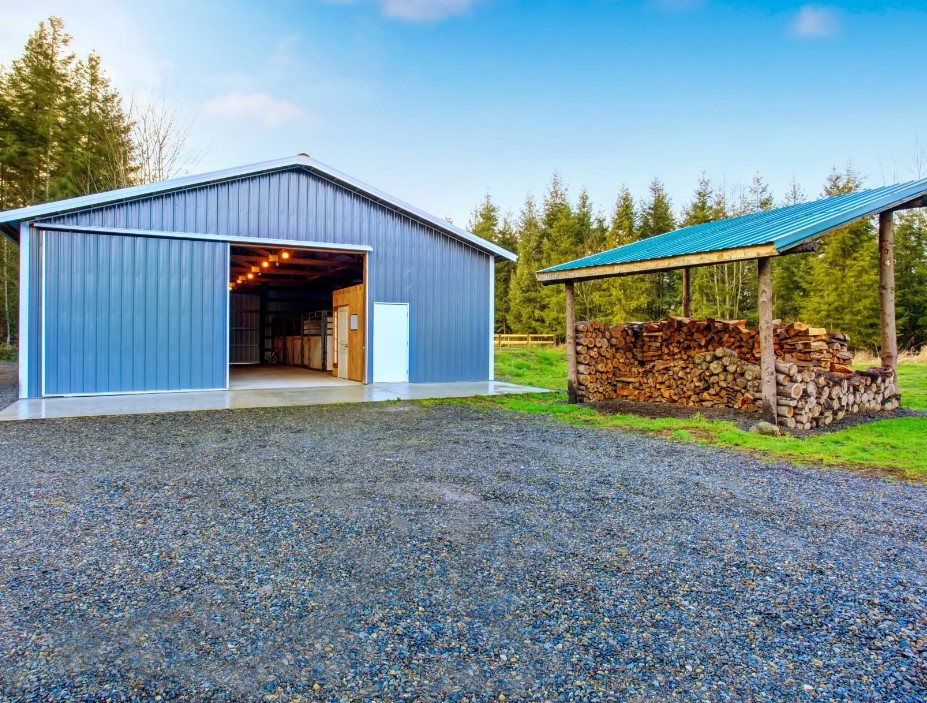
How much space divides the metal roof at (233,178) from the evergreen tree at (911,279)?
21139 millimetres

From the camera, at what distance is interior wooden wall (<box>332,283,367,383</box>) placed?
12.9 meters

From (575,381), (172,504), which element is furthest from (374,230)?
(172,504)

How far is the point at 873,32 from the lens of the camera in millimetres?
15125

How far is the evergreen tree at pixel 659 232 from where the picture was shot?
30188 mm

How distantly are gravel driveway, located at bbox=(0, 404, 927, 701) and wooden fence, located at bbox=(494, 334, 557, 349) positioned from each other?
68.2 ft

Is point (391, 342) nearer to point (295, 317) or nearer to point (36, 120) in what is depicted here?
point (295, 317)

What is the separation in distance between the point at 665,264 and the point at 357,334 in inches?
312

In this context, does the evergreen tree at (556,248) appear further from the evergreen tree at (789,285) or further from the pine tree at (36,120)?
the pine tree at (36,120)

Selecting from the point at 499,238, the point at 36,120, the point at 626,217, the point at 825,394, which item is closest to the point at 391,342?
the point at 825,394

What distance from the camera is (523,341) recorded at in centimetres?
2752

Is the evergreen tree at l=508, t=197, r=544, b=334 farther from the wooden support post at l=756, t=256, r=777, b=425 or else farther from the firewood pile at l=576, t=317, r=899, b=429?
the wooden support post at l=756, t=256, r=777, b=425

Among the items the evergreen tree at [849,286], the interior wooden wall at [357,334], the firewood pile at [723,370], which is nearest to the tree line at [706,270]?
the evergreen tree at [849,286]

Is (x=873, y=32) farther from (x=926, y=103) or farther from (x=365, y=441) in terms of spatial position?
(x=365, y=441)

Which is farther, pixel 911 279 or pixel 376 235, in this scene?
pixel 911 279
